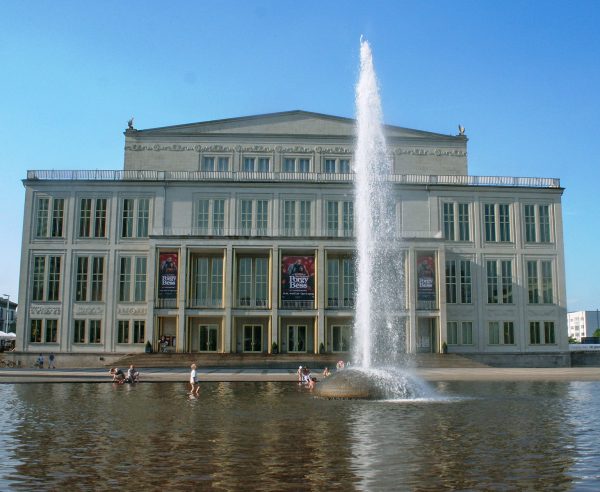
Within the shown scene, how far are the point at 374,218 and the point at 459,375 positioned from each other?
10725mm

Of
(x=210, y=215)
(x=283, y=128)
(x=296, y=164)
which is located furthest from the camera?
(x=283, y=128)

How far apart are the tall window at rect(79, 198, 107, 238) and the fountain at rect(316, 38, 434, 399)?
2337cm

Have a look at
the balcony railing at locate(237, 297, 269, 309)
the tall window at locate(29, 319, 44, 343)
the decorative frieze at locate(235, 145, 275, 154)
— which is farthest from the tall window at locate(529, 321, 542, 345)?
the tall window at locate(29, 319, 44, 343)

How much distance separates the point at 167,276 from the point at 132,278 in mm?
4334

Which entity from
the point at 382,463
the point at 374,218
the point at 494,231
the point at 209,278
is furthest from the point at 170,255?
the point at 382,463

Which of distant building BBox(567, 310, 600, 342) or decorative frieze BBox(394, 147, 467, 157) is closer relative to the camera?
decorative frieze BBox(394, 147, 467, 157)

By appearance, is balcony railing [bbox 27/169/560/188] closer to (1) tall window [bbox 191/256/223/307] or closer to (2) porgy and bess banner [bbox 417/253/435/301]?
(1) tall window [bbox 191/256/223/307]

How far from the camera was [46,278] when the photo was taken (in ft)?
171

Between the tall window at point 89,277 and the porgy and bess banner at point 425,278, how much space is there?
2568cm

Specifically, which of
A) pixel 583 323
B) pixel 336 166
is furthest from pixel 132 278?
pixel 583 323

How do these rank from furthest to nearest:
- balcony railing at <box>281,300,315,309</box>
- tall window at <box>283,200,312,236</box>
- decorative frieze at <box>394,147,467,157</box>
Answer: decorative frieze at <box>394,147,467,157</box> < tall window at <box>283,200,312,236</box> < balcony railing at <box>281,300,315,309</box>

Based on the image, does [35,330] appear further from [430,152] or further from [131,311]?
[430,152]

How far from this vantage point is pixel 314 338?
52000mm

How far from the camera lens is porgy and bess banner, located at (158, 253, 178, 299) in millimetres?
49438
